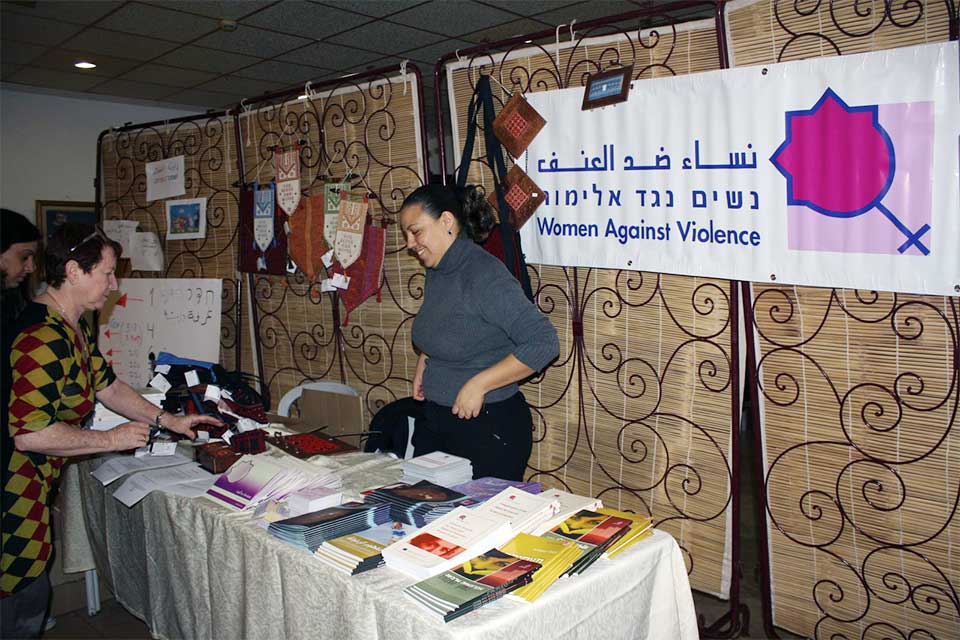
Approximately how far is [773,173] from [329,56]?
4661 millimetres

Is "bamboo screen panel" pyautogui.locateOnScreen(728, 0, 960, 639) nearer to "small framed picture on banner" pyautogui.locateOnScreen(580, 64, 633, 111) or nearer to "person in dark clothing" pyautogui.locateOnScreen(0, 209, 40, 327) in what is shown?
"small framed picture on banner" pyautogui.locateOnScreen(580, 64, 633, 111)

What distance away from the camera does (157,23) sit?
494 centimetres

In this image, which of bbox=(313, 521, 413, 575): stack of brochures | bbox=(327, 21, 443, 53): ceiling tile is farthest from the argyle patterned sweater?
bbox=(327, 21, 443, 53): ceiling tile

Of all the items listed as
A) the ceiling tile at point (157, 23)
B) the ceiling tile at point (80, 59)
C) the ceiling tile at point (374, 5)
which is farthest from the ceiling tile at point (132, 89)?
the ceiling tile at point (374, 5)

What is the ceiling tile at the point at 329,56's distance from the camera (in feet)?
18.9

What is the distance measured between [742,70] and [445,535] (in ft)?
5.25

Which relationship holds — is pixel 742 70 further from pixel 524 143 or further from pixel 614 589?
pixel 614 589

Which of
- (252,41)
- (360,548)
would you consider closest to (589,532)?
(360,548)

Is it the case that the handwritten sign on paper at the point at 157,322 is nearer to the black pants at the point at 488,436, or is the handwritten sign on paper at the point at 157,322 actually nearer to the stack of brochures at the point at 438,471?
the black pants at the point at 488,436

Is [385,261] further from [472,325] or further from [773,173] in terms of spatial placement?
[773,173]

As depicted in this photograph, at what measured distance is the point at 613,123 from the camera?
99.8 inches

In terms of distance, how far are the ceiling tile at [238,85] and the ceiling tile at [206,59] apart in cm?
38

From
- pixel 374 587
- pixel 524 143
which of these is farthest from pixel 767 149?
pixel 374 587

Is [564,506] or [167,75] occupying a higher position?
[167,75]
